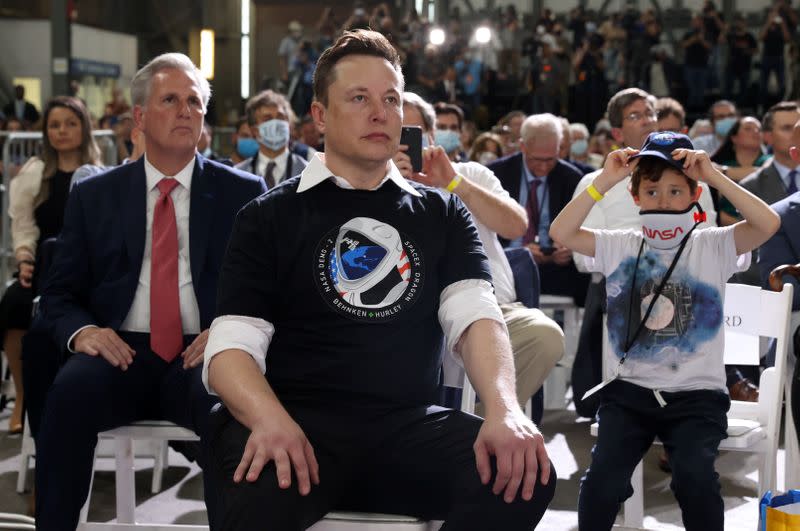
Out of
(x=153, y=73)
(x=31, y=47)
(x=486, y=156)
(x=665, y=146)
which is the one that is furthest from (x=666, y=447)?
(x=31, y=47)

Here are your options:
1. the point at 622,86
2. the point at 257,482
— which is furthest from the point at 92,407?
the point at 622,86

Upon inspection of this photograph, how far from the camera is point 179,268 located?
336 centimetres

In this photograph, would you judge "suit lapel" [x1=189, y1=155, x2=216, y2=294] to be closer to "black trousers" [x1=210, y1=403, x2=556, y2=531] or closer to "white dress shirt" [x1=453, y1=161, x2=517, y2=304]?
"black trousers" [x1=210, y1=403, x2=556, y2=531]

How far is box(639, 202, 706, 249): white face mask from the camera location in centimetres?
323

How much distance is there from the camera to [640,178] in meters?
3.29

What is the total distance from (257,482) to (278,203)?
0.63m

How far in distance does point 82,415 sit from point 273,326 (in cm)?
79

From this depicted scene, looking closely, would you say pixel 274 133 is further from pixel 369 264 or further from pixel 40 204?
pixel 369 264

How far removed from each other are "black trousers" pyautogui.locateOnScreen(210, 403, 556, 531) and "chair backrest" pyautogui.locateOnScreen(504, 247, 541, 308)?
208 cm

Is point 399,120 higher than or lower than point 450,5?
lower

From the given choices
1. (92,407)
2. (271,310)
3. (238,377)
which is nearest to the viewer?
(238,377)

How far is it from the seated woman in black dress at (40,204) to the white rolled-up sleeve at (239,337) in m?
3.02

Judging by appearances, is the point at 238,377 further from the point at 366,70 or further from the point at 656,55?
the point at 656,55

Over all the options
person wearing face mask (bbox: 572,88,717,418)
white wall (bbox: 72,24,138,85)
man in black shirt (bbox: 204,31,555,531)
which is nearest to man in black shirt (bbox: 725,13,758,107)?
person wearing face mask (bbox: 572,88,717,418)
